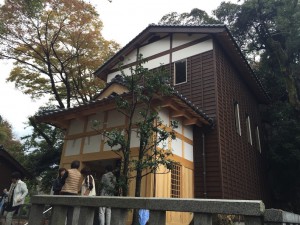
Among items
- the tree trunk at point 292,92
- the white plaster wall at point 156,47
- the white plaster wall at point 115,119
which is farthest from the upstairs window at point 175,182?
the tree trunk at point 292,92

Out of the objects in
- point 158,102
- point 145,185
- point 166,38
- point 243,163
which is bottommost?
point 145,185

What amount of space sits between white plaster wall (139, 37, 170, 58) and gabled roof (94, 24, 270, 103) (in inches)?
18.2

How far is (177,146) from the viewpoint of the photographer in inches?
380

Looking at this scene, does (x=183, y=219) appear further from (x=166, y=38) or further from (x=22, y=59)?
(x=22, y=59)

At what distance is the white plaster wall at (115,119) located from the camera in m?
9.73

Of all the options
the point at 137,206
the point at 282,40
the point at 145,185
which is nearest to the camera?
the point at 137,206

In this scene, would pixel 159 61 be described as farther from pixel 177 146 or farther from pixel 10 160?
pixel 10 160

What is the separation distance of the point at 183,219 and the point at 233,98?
293 inches

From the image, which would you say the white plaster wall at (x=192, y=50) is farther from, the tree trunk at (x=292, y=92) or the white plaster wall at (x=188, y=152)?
the tree trunk at (x=292, y=92)

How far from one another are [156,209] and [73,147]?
9.01 m

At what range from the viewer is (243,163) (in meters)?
13.2

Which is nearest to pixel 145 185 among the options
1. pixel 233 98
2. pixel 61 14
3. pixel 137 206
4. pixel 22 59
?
pixel 137 206

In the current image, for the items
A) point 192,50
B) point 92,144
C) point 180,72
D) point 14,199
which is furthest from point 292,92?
point 14,199

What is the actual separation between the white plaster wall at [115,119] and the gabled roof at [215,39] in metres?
5.93
